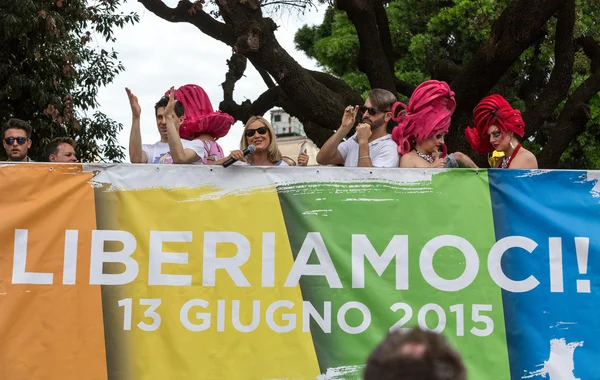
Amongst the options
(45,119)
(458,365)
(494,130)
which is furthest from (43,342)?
(45,119)

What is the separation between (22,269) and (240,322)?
1.20 metres

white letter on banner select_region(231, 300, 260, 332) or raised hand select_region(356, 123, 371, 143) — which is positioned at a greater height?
raised hand select_region(356, 123, 371, 143)

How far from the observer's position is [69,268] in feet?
15.9

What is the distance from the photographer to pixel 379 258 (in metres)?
4.89

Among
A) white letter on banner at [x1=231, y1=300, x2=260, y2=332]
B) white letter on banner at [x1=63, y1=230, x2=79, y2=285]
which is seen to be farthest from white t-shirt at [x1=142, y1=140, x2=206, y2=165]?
white letter on banner at [x1=231, y1=300, x2=260, y2=332]

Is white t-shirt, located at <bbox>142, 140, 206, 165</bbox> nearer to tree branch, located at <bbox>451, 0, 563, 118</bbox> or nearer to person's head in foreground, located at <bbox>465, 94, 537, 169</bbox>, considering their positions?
person's head in foreground, located at <bbox>465, 94, 537, 169</bbox>

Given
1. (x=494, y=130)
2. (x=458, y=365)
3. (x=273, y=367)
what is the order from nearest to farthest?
(x=458, y=365), (x=273, y=367), (x=494, y=130)

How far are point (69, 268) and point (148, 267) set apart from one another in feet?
1.37

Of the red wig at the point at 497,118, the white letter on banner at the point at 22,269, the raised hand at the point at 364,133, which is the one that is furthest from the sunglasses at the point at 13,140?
the red wig at the point at 497,118

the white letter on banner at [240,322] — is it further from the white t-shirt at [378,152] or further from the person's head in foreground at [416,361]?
the person's head in foreground at [416,361]

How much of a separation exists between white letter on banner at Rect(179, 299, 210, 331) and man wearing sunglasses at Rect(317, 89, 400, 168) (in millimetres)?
1401

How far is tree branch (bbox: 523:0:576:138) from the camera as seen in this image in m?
13.2

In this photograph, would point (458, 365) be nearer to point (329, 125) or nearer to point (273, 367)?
point (273, 367)

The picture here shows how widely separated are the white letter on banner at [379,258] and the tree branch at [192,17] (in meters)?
8.66
